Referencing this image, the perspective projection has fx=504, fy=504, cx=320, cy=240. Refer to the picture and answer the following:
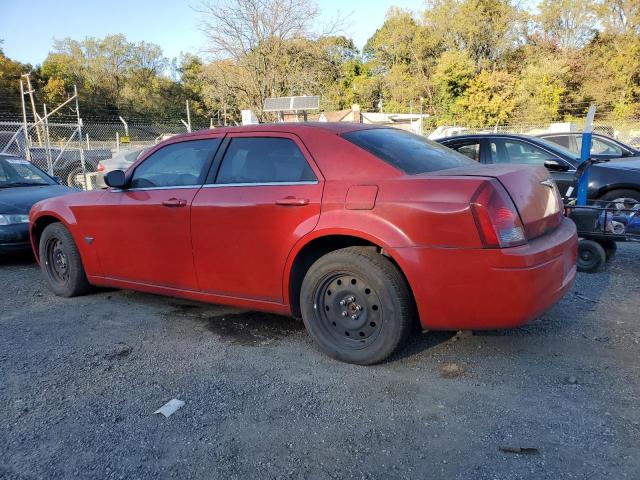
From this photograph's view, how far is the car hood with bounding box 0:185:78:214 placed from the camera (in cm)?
633

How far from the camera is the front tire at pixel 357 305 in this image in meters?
3.06

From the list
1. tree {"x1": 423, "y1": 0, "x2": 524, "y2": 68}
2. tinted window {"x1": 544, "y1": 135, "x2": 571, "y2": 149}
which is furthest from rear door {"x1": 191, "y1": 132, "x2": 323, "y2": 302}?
tree {"x1": 423, "y1": 0, "x2": 524, "y2": 68}

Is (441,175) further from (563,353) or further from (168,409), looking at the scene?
(168,409)

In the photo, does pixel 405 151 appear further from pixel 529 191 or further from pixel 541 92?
pixel 541 92

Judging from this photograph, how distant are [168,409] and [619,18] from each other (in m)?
48.9

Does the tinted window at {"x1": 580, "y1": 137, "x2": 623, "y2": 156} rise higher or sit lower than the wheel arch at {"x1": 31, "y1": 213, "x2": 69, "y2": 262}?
higher

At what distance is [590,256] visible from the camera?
536 cm

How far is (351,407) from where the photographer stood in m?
2.78

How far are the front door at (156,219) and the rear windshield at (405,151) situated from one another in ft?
4.08

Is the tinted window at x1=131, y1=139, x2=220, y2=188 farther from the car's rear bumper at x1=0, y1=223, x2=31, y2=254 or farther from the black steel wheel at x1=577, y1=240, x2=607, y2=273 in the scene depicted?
the black steel wheel at x1=577, y1=240, x2=607, y2=273

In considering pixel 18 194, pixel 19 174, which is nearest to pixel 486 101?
pixel 19 174

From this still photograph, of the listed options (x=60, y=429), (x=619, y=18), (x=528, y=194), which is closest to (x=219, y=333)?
(x=60, y=429)

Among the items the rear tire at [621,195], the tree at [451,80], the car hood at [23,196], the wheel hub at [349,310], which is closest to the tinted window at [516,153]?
the rear tire at [621,195]

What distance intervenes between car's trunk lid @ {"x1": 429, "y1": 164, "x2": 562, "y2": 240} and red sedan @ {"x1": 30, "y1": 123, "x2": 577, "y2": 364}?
11 mm
